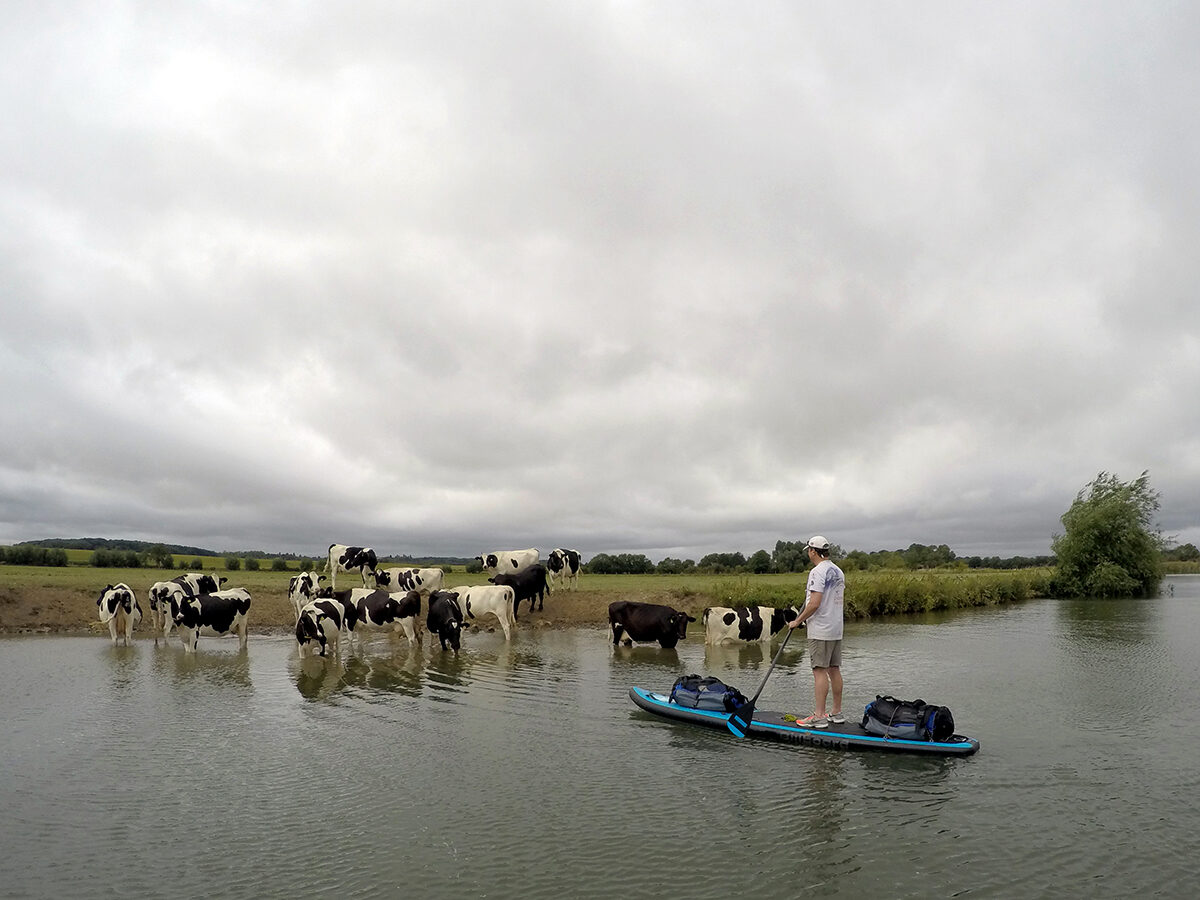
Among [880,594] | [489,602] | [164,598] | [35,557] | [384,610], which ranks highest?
[35,557]

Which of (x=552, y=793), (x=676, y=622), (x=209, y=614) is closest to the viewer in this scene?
(x=552, y=793)

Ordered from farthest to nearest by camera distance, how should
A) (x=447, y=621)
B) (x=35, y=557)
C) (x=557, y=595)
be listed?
(x=35, y=557) → (x=557, y=595) → (x=447, y=621)

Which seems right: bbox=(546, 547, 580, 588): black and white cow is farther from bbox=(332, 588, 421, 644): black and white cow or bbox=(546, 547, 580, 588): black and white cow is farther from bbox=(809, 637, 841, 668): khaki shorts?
bbox=(809, 637, 841, 668): khaki shorts

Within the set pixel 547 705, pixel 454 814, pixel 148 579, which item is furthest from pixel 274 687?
pixel 148 579

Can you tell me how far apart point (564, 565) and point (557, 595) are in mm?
2428

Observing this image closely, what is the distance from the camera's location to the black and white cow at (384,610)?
21297 millimetres

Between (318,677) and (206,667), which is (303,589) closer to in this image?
(206,667)

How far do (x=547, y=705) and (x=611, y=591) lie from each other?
18.7 meters

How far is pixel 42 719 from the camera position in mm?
12117

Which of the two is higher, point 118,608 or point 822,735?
point 118,608

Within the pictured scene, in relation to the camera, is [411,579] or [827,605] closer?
[827,605]

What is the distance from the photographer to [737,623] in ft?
74.2

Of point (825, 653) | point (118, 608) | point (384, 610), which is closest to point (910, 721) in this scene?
point (825, 653)

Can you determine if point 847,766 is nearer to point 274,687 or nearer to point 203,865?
point 203,865
